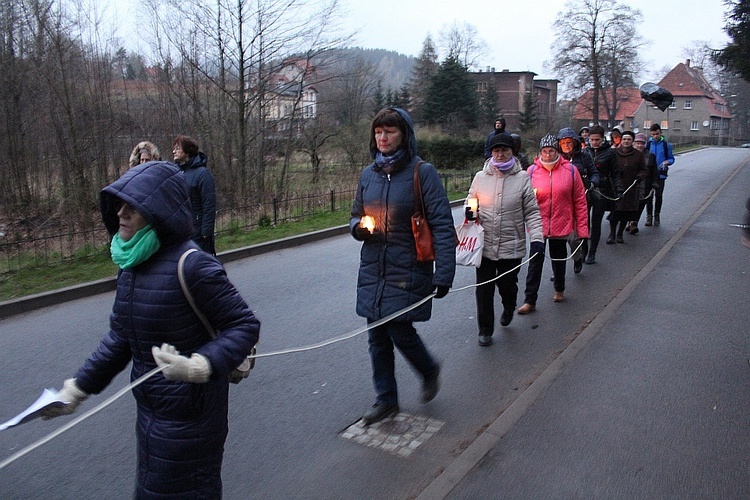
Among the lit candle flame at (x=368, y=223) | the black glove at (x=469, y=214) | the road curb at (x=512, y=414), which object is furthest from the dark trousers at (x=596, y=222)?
the lit candle flame at (x=368, y=223)

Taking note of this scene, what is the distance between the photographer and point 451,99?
50.9 m

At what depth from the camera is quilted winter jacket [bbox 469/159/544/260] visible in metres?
5.74

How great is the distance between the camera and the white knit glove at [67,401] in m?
2.47

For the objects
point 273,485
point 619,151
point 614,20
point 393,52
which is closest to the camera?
point 273,485

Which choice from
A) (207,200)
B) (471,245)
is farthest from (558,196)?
(207,200)

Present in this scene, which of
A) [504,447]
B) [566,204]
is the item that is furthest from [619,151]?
[504,447]

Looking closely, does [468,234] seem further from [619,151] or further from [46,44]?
[46,44]

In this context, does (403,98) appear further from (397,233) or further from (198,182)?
(397,233)

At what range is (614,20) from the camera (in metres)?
51.1

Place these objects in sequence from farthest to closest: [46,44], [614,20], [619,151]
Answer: [614,20] < [46,44] < [619,151]

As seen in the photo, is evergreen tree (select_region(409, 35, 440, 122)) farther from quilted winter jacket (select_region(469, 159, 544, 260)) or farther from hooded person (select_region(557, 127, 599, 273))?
quilted winter jacket (select_region(469, 159, 544, 260))

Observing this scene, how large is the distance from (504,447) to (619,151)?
8.91m

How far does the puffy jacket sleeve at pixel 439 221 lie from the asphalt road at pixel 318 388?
1.07 metres

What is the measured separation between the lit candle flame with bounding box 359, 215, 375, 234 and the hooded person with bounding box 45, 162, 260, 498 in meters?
1.66
